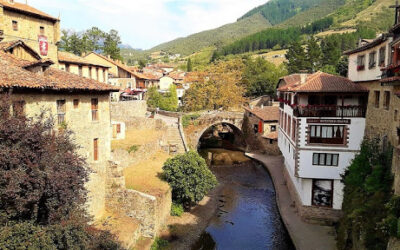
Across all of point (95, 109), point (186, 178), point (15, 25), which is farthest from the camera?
point (15, 25)

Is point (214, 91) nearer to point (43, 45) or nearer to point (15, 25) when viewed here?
point (43, 45)

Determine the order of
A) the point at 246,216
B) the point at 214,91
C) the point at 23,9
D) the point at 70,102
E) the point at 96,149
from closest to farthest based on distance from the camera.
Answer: the point at 70,102
the point at 96,149
the point at 23,9
the point at 246,216
the point at 214,91

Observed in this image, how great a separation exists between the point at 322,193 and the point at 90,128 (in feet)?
60.8

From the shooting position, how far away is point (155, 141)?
37.6 meters

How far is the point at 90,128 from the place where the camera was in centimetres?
2003

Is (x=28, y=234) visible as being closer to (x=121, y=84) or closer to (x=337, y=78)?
(x=337, y=78)

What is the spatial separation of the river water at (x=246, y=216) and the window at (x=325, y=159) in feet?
21.3

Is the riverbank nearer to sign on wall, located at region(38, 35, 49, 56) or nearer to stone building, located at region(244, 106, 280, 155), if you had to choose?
stone building, located at region(244, 106, 280, 155)

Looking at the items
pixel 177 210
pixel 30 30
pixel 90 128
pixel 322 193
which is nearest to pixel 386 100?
pixel 322 193

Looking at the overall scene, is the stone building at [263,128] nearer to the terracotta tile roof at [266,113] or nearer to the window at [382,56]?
the terracotta tile roof at [266,113]

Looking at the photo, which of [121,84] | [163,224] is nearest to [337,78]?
[163,224]

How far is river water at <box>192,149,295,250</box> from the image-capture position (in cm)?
2550

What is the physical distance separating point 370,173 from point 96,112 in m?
18.3

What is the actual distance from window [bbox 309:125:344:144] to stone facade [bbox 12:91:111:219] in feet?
52.0
